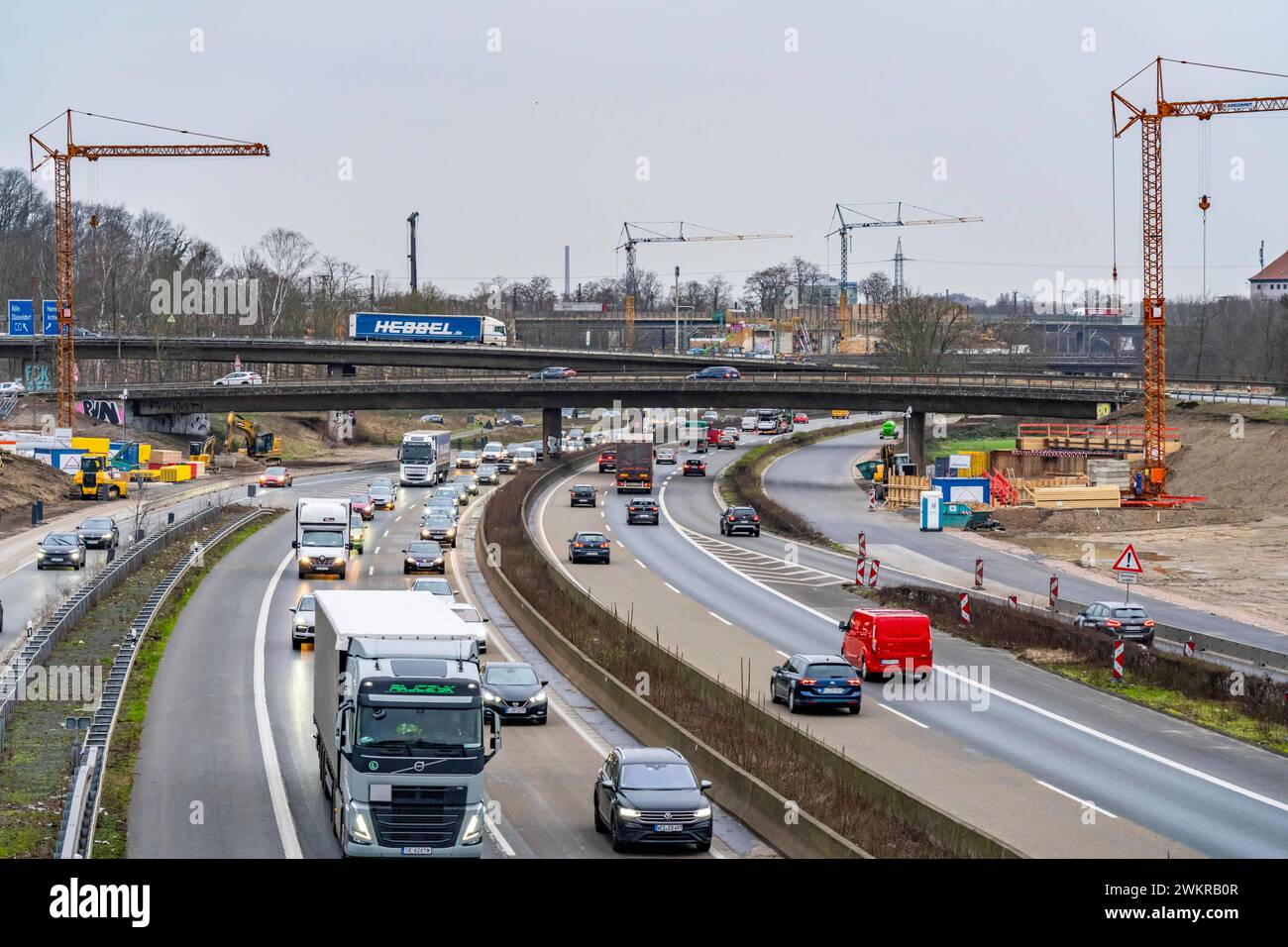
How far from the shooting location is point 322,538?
56781mm

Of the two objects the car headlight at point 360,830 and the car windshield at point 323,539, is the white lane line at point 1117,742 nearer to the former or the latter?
the car windshield at point 323,539

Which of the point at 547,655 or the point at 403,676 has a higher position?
the point at 403,676

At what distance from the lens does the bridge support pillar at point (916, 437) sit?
107312 mm

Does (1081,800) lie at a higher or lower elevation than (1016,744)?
higher

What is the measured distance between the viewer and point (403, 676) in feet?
70.4

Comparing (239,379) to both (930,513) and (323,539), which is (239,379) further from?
(323,539)

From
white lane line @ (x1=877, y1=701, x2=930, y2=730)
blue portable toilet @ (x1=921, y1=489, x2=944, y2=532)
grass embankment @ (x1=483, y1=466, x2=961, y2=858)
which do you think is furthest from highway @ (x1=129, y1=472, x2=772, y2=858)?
blue portable toilet @ (x1=921, y1=489, x2=944, y2=532)

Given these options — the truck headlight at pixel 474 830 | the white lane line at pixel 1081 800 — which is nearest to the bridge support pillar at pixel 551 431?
the white lane line at pixel 1081 800

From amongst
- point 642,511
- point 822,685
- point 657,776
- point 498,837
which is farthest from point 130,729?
point 642,511

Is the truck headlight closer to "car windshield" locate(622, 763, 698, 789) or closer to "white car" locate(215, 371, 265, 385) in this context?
"car windshield" locate(622, 763, 698, 789)

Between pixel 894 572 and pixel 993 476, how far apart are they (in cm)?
3095

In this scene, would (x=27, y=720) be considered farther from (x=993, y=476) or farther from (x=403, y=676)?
(x=993, y=476)

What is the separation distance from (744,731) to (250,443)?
313 feet
